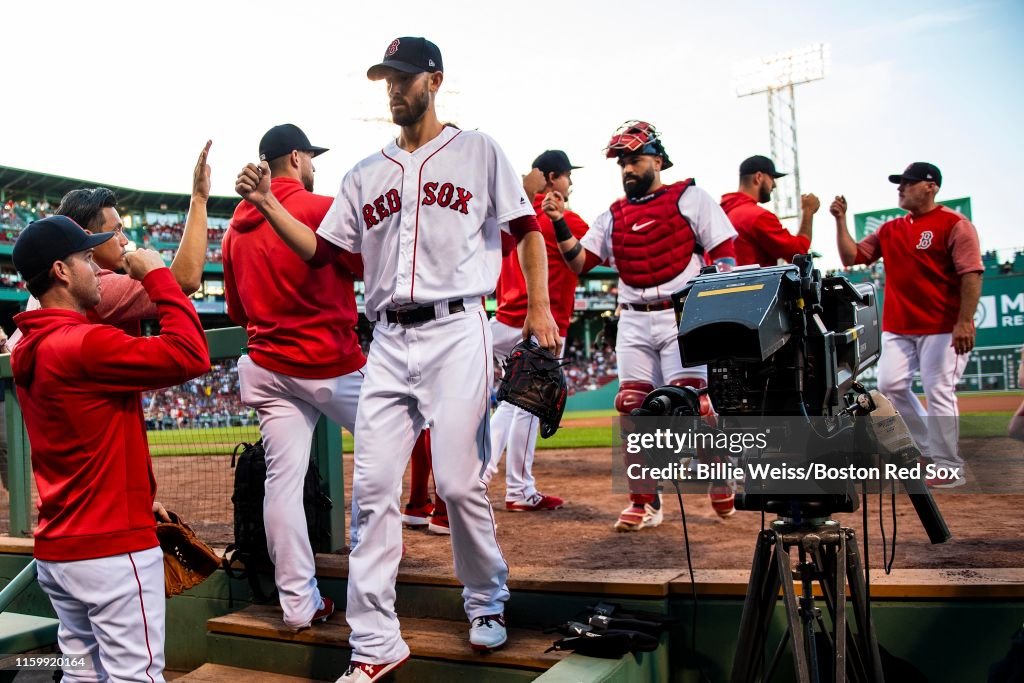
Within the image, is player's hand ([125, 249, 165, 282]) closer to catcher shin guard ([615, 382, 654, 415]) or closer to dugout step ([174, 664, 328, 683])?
dugout step ([174, 664, 328, 683])

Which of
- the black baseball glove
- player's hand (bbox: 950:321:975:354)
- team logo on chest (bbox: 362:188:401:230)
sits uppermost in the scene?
team logo on chest (bbox: 362:188:401:230)

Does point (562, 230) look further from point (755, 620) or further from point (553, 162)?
point (755, 620)

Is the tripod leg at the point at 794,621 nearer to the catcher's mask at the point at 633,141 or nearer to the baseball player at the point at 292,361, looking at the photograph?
the baseball player at the point at 292,361

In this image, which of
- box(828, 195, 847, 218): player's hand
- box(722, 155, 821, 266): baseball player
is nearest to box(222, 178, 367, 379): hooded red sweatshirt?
box(722, 155, 821, 266): baseball player

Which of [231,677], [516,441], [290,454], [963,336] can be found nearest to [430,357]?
[290,454]

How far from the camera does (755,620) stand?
2.34 meters

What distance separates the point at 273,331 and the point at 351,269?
1.45 ft

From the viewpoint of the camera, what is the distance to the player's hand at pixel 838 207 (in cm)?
538

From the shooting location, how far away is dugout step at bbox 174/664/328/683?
3570 millimetres

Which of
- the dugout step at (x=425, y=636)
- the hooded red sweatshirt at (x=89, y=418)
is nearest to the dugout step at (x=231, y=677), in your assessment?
the dugout step at (x=425, y=636)

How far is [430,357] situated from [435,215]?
542mm

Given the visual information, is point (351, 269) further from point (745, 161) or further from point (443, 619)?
point (745, 161)

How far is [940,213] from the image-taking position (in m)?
5.88

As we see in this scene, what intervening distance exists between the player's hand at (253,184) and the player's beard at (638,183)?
221cm
